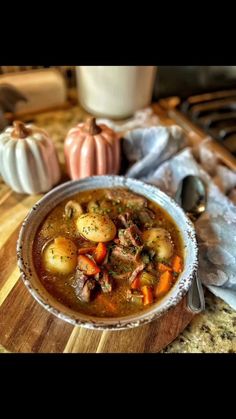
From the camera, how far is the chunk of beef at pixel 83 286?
51.9 inches

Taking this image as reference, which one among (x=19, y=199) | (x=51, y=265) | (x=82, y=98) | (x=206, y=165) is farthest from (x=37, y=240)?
(x=82, y=98)

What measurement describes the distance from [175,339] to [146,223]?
1.70 feet

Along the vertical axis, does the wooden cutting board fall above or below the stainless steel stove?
below

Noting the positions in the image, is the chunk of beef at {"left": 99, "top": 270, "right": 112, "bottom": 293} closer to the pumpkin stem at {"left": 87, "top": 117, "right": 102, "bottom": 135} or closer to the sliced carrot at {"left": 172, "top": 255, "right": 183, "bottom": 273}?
the sliced carrot at {"left": 172, "top": 255, "right": 183, "bottom": 273}

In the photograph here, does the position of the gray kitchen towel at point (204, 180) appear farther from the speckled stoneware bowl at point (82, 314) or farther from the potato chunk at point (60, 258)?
the potato chunk at point (60, 258)

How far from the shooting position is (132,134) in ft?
6.44

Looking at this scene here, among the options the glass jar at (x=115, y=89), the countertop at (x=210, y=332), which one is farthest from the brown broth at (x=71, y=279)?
the glass jar at (x=115, y=89)

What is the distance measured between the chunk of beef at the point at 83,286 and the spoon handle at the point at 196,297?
410mm

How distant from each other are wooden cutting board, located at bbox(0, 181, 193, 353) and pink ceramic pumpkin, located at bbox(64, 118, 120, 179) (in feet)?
2.30

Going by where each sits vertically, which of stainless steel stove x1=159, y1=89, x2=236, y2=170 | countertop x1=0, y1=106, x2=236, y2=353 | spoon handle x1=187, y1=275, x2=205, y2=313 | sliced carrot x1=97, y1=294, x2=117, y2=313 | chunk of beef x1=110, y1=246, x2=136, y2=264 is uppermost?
stainless steel stove x1=159, y1=89, x2=236, y2=170

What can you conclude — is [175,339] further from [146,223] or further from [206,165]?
[206,165]

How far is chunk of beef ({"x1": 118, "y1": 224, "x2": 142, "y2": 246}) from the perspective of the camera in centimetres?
146

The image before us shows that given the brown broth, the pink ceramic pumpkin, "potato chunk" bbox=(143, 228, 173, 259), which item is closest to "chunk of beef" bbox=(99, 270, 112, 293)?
the brown broth

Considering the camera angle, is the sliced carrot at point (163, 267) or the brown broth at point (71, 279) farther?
the sliced carrot at point (163, 267)
